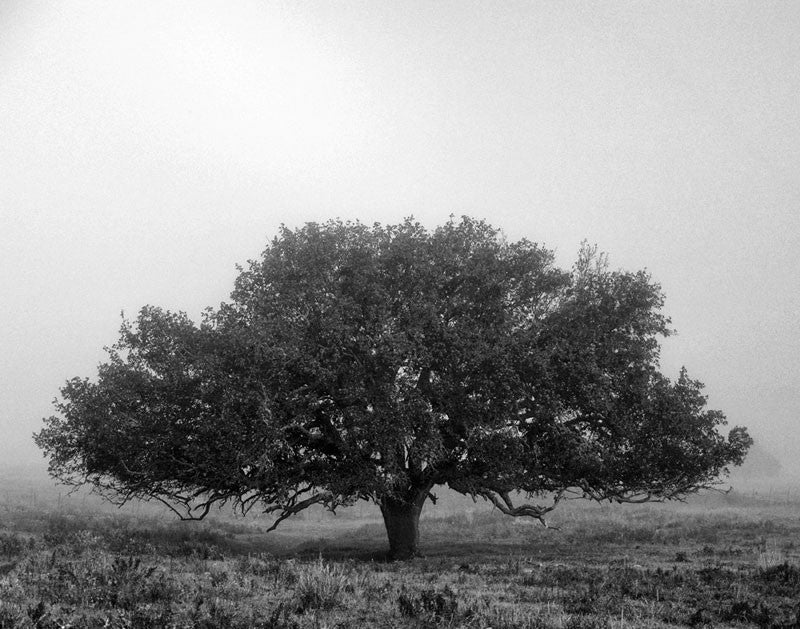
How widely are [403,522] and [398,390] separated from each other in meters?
7.10

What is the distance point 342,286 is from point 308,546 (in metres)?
14.9

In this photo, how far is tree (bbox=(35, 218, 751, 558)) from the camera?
2278 cm

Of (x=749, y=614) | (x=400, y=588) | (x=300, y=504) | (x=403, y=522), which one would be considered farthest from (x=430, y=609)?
(x=403, y=522)

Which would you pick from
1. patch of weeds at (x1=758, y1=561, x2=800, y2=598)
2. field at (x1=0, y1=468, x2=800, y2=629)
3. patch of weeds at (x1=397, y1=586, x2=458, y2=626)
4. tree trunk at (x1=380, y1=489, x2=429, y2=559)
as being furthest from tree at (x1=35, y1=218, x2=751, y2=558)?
patch of weeds at (x1=397, y1=586, x2=458, y2=626)

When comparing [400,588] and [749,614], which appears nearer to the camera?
[749,614]

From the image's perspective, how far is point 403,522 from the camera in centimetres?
2714

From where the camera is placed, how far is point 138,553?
71.9 ft

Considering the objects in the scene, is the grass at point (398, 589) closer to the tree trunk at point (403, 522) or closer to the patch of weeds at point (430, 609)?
the patch of weeds at point (430, 609)

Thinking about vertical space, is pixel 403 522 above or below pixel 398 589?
above

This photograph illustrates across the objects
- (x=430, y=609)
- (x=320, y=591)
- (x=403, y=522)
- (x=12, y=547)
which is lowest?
(x=430, y=609)

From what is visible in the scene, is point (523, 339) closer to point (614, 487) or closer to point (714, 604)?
point (614, 487)

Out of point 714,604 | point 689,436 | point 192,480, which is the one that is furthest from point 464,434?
point 714,604

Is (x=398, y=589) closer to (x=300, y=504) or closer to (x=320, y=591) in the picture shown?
(x=320, y=591)

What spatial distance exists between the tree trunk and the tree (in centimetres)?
10
